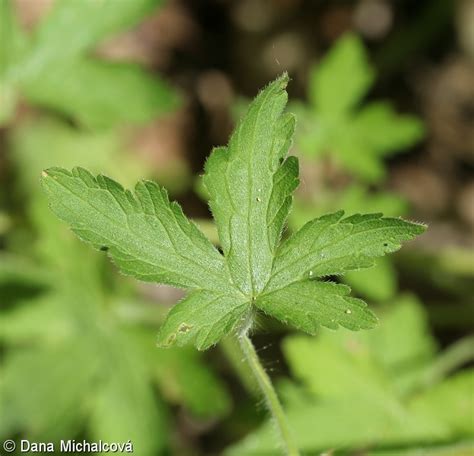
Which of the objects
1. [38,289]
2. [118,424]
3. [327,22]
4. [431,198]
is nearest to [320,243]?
[118,424]

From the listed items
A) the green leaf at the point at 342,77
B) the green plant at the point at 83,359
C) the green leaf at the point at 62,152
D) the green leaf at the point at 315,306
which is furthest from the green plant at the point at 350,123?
the green leaf at the point at 315,306

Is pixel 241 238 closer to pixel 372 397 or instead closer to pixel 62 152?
pixel 372 397

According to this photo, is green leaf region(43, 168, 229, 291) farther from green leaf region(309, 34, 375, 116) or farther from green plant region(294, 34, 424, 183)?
green leaf region(309, 34, 375, 116)

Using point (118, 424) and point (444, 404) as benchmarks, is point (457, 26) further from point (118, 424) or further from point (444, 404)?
point (118, 424)

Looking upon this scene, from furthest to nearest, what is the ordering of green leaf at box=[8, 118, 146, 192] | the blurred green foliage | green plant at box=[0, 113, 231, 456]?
1. green leaf at box=[8, 118, 146, 192]
2. green plant at box=[0, 113, 231, 456]
3. the blurred green foliage

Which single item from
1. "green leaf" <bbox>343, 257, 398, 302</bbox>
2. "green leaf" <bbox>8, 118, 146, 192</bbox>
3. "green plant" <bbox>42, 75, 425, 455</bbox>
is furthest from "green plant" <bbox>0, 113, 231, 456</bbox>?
"green plant" <bbox>42, 75, 425, 455</bbox>

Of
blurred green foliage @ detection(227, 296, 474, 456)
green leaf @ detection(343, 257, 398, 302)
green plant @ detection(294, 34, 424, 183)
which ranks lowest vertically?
blurred green foliage @ detection(227, 296, 474, 456)

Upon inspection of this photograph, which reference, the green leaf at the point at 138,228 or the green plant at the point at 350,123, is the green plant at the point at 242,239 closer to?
the green leaf at the point at 138,228
